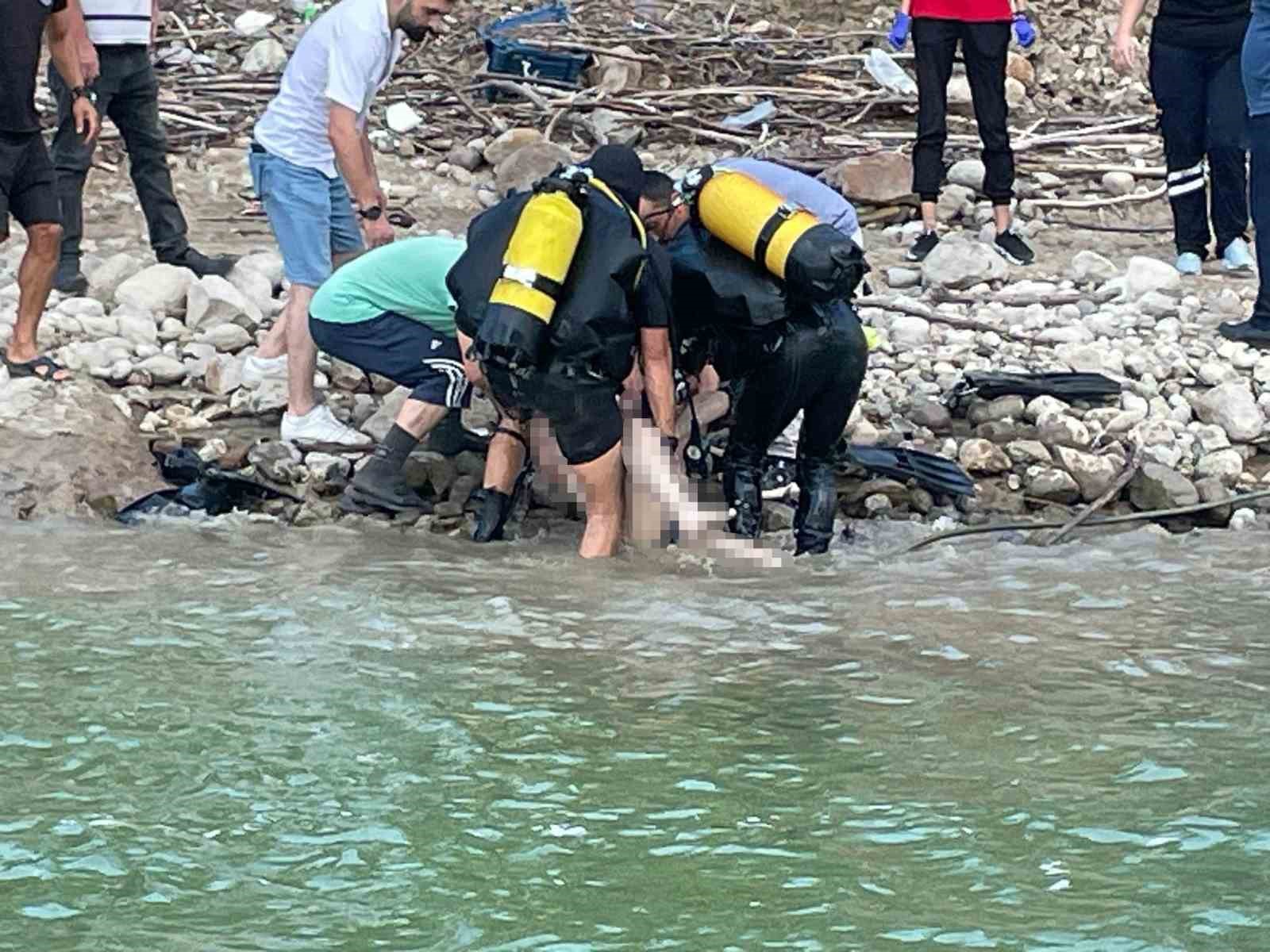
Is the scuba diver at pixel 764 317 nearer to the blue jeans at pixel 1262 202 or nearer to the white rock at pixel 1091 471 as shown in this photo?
the white rock at pixel 1091 471

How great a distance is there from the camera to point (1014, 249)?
35.6 ft

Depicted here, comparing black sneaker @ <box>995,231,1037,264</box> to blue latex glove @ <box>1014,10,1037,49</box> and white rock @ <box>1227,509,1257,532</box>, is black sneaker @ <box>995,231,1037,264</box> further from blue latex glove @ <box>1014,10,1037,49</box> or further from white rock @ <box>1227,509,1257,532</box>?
white rock @ <box>1227,509,1257,532</box>

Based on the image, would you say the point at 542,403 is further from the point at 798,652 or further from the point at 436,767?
the point at 436,767

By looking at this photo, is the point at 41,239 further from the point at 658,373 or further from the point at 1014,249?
the point at 1014,249

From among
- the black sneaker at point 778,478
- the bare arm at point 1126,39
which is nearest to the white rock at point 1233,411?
the bare arm at point 1126,39

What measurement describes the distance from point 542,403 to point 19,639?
1953 mm

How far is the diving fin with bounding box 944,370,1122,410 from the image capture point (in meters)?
8.95

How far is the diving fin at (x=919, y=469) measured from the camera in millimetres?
8375

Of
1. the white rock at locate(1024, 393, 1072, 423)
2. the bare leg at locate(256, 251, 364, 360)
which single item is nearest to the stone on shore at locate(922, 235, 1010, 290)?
the white rock at locate(1024, 393, 1072, 423)

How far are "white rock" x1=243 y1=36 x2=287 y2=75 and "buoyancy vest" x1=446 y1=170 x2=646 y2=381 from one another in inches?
314

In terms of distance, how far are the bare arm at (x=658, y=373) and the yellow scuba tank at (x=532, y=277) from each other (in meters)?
0.45

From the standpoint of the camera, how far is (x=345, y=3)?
7.93 meters

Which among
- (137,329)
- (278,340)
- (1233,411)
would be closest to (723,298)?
(278,340)

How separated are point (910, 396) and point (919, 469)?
76cm
